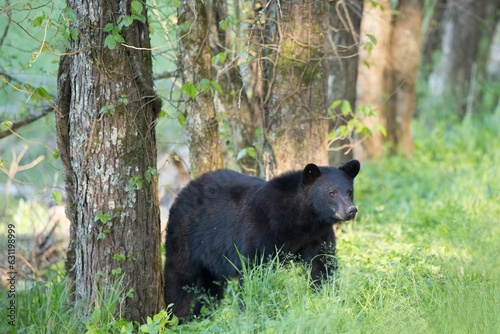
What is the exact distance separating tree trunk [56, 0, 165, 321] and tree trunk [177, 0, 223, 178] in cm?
114

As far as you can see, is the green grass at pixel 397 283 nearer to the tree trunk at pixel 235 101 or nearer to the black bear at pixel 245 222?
the black bear at pixel 245 222

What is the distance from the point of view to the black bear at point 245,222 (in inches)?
261

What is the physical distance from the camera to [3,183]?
13.9 metres

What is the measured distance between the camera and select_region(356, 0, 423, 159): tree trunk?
48.1ft

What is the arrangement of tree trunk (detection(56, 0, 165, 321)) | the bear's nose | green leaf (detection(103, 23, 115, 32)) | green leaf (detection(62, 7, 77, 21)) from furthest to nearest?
the bear's nose → tree trunk (detection(56, 0, 165, 321)) → green leaf (detection(103, 23, 115, 32)) → green leaf (detection(62, 7, 77, 21))

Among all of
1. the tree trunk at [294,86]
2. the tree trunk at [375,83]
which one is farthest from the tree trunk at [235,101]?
the tree trunk at [375,83]

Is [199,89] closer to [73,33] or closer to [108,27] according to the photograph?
[108,27]

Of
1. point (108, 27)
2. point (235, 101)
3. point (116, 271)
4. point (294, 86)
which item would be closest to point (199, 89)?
point (294, 86)

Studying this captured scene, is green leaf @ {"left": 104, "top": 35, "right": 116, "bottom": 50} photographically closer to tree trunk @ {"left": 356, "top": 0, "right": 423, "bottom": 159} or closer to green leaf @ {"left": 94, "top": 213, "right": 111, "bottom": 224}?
green leaf @ {"left": 94, "top": 213, "right": 111, "bottom": 224}

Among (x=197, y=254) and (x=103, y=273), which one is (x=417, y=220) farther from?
(x=103, y=273)

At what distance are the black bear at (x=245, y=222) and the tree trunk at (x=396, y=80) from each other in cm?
796

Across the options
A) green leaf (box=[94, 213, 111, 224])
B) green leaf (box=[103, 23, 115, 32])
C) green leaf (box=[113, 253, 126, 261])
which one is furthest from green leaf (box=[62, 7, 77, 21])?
green leaf (box=[113, 253, 126, 261])

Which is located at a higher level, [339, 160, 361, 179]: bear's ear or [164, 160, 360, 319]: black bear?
[339, 160, 361, 179]: bear's ear

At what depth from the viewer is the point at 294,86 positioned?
7.76 meters
